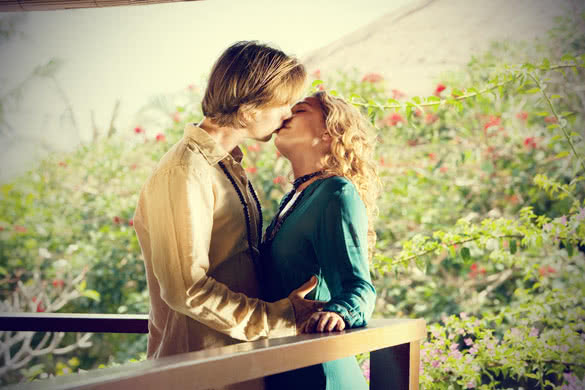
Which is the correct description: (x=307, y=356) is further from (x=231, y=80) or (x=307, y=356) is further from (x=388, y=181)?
(x=388, y=181)

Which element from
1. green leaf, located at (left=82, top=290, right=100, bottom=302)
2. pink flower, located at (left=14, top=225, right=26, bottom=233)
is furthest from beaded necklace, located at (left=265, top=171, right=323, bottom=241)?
pink flower, located at (left=14, top=225, right=26, bottom=233)

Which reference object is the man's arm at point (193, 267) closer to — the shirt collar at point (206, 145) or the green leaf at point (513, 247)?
the shirt collar at point (206, 145)

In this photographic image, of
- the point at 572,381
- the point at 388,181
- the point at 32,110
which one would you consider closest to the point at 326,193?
the point at 572,381

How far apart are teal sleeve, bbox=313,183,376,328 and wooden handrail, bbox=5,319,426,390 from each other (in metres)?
0.08

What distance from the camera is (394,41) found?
4.53 meters

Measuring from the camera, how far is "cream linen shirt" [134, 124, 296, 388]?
1.18 m

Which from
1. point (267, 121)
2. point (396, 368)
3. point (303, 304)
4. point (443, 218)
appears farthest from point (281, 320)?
point (443, 218)

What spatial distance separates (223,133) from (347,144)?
36 cm

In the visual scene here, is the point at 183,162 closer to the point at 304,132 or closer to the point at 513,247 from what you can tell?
the point at 304,132

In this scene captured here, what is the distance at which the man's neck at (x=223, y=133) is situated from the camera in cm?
144

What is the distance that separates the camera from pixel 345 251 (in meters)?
1.31

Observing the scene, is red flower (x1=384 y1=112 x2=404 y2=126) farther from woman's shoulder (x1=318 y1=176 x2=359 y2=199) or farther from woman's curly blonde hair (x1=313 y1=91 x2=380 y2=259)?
woman's shoulder (x1=318 y1=176 x2=359 y2=199)

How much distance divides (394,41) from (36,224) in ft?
10.6

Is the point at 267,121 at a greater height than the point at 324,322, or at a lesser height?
greater
